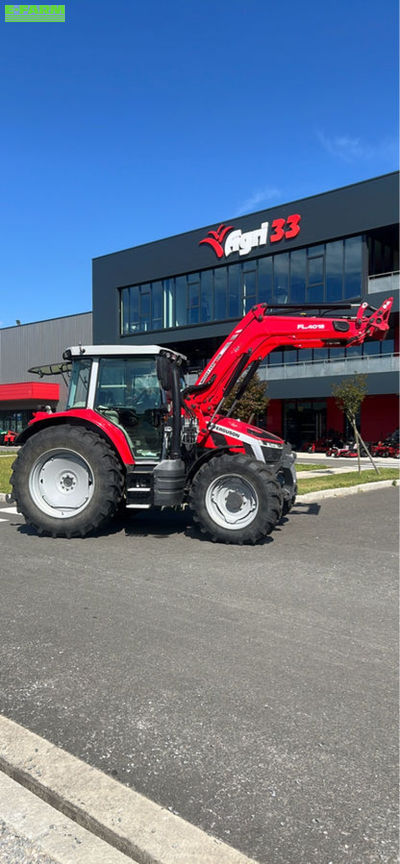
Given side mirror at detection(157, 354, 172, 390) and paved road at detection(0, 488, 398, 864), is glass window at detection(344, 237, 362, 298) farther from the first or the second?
paved road at detection(0, 488, 398, 864)

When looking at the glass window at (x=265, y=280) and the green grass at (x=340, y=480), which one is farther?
the glass window at (x=265, y=280)

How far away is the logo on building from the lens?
31781mm

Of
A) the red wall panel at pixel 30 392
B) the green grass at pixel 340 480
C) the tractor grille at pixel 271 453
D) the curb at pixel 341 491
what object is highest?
the red wall panel at pixel 30 392

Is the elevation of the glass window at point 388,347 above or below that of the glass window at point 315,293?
below

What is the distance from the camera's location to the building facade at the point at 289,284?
28.9 meters

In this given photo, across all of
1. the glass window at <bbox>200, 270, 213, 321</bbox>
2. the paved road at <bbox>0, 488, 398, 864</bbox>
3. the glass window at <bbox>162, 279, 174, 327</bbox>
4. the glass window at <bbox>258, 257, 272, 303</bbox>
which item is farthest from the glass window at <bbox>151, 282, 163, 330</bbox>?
the paved road at <bbox>0, 488, 398, 864</bbox>

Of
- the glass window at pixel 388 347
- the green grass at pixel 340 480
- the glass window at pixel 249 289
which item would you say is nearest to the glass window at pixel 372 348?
the glass window at pixel 388 347

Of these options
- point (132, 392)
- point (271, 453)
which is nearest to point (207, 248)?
point (132, 392)

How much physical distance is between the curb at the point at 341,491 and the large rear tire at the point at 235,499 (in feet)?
12.9

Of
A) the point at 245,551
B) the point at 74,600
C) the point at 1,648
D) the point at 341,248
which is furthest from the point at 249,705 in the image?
the point at 341,248

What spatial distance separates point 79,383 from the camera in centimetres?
852

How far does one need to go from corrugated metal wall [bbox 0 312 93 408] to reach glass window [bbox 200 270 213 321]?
1209 centimetres

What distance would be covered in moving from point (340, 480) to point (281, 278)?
20159mm

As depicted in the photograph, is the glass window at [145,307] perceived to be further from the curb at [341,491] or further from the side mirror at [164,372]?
the side mirror at [164,372]
